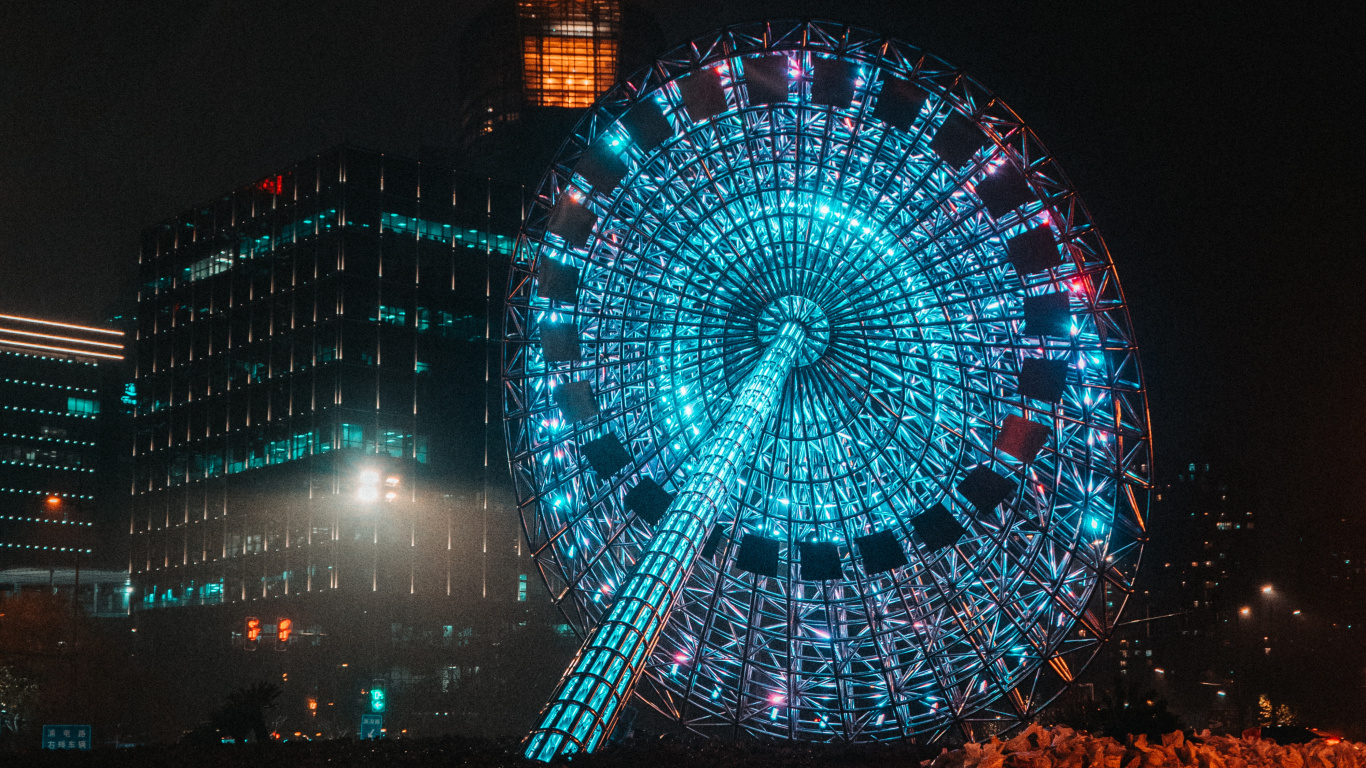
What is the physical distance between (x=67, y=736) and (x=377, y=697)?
57549 millimetres

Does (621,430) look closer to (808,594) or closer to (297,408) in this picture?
(808,594)

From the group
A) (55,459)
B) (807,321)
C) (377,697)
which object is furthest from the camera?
(55,459)

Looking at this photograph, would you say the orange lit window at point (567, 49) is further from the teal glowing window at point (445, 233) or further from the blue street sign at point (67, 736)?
the blue street sign at point (67, 736)

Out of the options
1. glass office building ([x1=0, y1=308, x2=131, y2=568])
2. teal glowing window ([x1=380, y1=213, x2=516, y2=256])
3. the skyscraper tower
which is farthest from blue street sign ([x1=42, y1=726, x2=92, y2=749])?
glass office building ([x1=0, y1=308, x2=131, y2=568])

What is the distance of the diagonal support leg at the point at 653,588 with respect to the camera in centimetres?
3152

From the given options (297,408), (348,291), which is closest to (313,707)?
(297,408)

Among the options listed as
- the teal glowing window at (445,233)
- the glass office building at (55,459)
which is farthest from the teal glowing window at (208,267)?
the glass office building at (55,459)

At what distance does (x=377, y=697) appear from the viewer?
3703 inches

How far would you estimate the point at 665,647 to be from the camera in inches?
1810

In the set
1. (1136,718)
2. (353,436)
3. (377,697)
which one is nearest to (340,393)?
(353,436)

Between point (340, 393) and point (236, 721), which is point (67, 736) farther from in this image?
Answer: point (340, 393)

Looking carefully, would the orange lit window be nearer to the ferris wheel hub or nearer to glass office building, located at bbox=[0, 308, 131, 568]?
glass office building, located at bbox=[0, 308, 131, 568]

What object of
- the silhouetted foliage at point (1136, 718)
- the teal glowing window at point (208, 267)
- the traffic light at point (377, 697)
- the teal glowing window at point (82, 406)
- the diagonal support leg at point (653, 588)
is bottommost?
the traffic light at point (377, 697)

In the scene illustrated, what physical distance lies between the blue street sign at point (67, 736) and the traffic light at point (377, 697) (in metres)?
56.9
